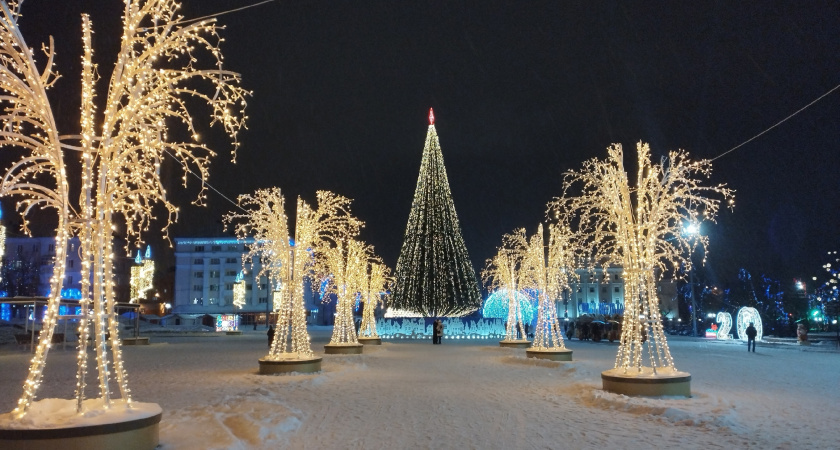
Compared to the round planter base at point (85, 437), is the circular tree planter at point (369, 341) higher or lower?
lower

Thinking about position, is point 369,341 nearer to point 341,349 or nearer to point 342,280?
point 342,280

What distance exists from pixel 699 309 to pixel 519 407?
63.3 metres

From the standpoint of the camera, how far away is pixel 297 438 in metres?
9.17

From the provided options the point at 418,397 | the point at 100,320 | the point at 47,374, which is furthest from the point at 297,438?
the point at 47,374

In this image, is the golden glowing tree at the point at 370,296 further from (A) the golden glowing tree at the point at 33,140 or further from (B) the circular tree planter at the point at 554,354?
(A) the golden glowing tree at the point at 33,140

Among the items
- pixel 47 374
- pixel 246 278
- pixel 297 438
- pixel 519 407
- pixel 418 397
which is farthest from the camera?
pixel 246 278

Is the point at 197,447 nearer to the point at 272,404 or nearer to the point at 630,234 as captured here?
the point at 272,404

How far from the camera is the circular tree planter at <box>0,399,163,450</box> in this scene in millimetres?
6688

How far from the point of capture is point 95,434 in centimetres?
692

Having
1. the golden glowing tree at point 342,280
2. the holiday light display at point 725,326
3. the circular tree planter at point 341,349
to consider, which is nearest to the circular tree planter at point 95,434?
the circular tree planter at point 341,349

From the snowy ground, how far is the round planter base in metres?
0.73

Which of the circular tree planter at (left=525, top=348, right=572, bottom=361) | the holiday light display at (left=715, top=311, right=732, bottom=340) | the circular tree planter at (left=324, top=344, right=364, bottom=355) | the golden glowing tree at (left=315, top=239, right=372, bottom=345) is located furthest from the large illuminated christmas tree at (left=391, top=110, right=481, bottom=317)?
the circular tree planter at (left=525, top=348, right=572, bottom=361)

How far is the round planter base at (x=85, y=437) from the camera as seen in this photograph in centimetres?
669

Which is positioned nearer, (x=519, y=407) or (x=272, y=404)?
(x=272, y=404)
